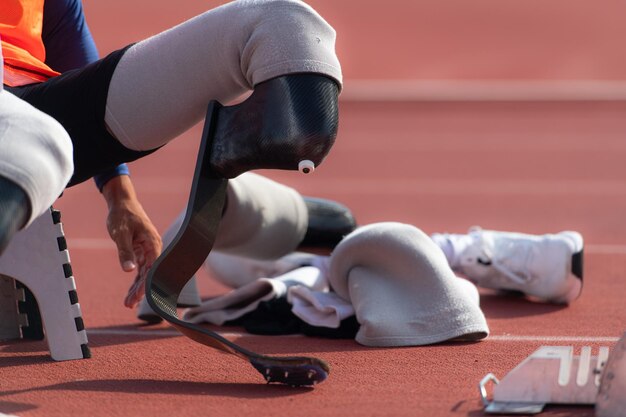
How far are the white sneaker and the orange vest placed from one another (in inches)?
61.1

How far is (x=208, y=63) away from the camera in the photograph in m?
2.33

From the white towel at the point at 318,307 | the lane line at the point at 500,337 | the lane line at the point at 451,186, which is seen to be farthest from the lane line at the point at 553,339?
the lane line at the point at 451,186

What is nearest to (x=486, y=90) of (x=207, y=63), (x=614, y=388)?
(x=207, y=63)

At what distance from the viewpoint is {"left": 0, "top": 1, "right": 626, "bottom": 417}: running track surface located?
2.25 meters

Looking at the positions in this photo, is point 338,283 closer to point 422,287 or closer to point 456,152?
point 422,287

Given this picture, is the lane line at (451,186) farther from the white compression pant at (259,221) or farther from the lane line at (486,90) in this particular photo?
the lane line at (486,90)

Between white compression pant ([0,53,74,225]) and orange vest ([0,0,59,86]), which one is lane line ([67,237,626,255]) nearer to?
orange vest ([0,0,59,86])

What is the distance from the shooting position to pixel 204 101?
2.38 m

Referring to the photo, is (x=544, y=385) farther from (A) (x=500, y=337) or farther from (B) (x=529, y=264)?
(B) (x=529, y=264)

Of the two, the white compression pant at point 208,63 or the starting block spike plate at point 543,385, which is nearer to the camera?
the starting block spike plate at point 543,385

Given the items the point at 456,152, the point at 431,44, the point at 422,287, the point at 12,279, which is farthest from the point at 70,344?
the point at 431,44

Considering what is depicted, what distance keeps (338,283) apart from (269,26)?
1.04m

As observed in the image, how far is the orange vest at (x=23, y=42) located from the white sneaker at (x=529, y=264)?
155 centimetres

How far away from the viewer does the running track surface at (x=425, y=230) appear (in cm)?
225
